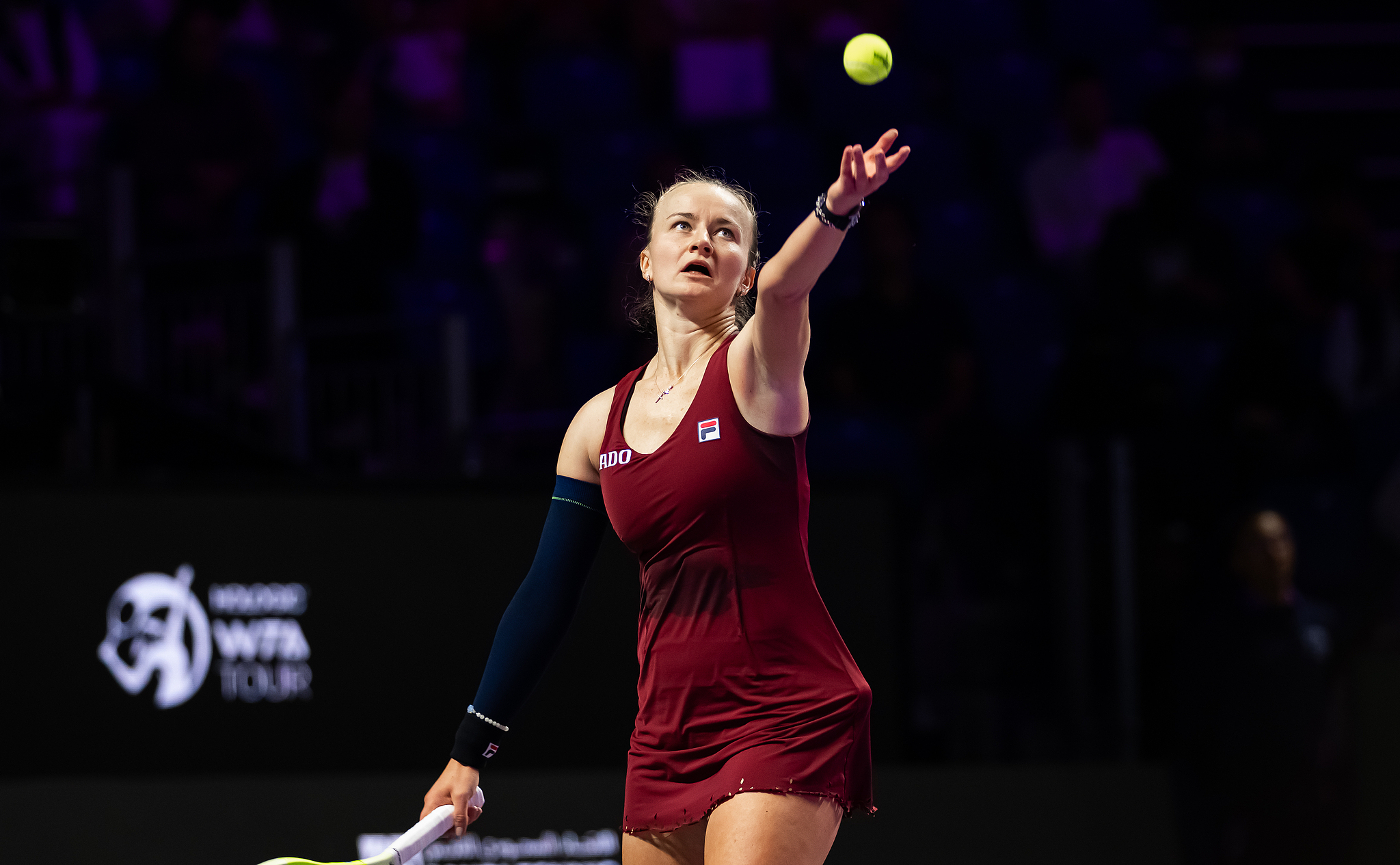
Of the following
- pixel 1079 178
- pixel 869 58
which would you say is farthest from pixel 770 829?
pixel 1079 178

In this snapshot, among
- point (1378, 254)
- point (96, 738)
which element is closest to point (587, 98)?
point (1378, 254)

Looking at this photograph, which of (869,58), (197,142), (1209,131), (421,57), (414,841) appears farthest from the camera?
(1209,131)

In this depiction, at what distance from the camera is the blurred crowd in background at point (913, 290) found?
6.78m

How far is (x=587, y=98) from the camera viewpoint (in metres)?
10.0

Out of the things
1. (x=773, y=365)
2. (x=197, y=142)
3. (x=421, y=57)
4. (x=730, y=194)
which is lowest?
(x=773, y=365)

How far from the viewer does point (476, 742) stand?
335cm

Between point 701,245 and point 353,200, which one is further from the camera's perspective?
point 353,200

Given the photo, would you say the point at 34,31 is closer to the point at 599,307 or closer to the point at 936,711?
the point at 599,307

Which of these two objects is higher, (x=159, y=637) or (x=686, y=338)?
(x=686, y=338)

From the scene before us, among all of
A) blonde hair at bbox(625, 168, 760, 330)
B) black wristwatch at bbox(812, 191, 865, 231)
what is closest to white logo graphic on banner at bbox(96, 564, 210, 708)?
blonde hair at bbox(625, 168, 760, 330)

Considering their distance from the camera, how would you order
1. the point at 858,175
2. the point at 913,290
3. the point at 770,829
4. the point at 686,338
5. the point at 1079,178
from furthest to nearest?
the point at 1079,178 → the point at 913,290 → the point at 686,338 → the point at 770,829 → the point at 858,175

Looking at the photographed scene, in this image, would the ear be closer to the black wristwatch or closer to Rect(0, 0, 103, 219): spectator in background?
the black wristwatch

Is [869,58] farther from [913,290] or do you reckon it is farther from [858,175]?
[913,290]

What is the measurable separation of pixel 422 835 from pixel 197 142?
6.49 m
